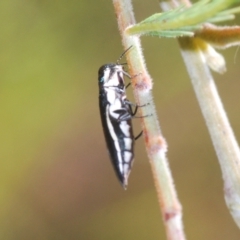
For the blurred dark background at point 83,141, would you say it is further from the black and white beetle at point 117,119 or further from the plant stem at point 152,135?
the plant stem at point 152,135

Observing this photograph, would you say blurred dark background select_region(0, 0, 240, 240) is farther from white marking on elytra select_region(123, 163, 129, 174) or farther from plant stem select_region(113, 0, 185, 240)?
plant stem select_region(113, 0, 185, 240)

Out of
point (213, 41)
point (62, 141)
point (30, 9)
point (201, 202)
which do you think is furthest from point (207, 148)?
point (213, 41)

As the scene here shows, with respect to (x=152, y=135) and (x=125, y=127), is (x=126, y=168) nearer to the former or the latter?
(x=125, y=127)

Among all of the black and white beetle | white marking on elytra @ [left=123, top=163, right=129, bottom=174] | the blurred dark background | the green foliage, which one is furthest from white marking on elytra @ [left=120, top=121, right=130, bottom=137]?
the blurred dark background

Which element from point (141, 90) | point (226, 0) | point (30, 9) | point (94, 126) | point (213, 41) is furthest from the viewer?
point (94, 126)

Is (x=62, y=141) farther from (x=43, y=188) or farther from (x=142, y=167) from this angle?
(x=142, y=167)

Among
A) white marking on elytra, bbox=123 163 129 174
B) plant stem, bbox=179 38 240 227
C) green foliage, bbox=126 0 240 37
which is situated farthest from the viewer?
white marking on elytra, bbox=123 163 129 174
